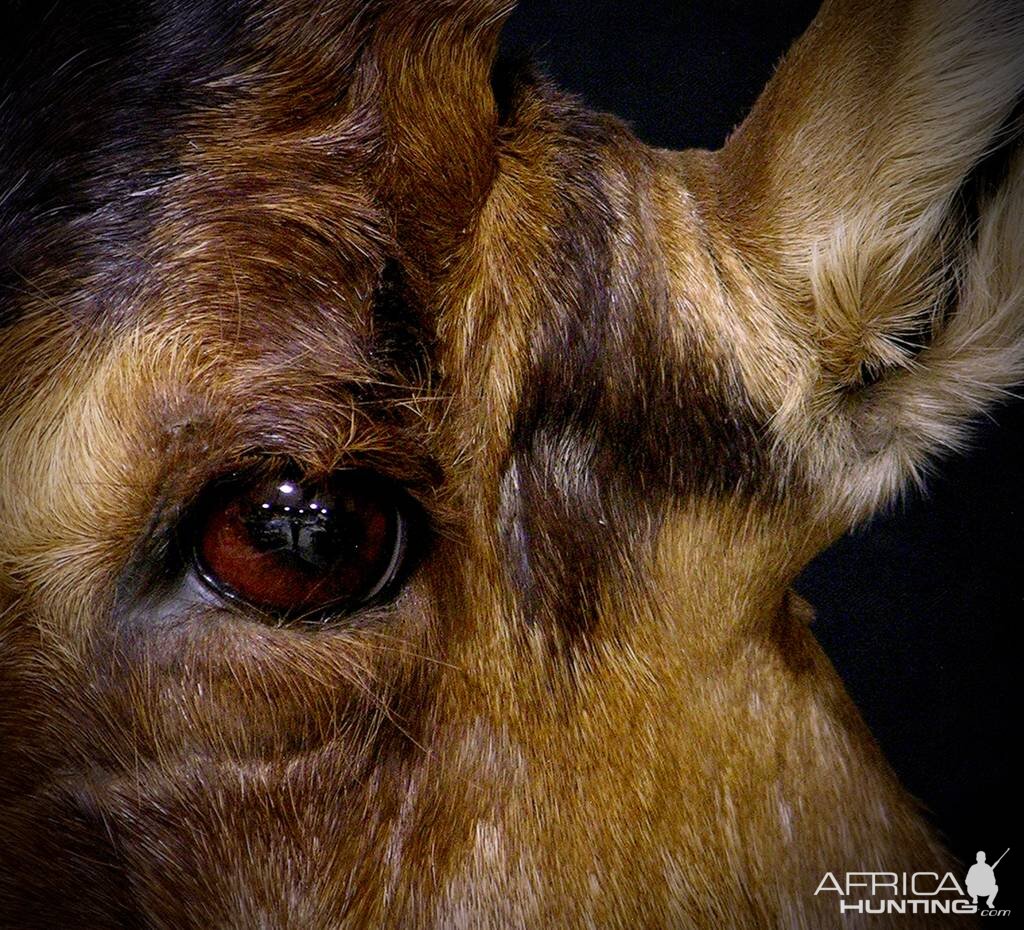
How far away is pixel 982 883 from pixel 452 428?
893mm

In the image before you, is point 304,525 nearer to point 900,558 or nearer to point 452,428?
point 452,428

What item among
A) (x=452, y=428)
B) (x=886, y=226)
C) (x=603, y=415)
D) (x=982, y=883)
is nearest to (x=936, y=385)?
(x=886, y=226)

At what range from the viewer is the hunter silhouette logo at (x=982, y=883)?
50.6 inches

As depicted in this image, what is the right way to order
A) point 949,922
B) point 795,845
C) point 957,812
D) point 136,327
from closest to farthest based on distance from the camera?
point 136,327, point 795,845, point 949,922, point 957,812

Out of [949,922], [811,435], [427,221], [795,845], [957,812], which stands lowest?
[957,812]

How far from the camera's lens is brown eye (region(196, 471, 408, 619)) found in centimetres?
90

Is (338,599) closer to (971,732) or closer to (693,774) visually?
(693,774)

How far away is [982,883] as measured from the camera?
1298mm

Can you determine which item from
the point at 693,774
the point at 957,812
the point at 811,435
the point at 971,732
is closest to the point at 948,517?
the point at 971,732

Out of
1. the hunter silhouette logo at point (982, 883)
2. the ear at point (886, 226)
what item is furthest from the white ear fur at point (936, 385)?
the hunter silhouette logo at point (982, 883)

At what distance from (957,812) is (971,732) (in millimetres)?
135

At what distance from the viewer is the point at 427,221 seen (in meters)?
0.93

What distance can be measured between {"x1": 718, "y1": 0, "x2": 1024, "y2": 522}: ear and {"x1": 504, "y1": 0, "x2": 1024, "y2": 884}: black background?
47cm

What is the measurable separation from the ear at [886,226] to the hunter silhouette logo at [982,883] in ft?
1.71
